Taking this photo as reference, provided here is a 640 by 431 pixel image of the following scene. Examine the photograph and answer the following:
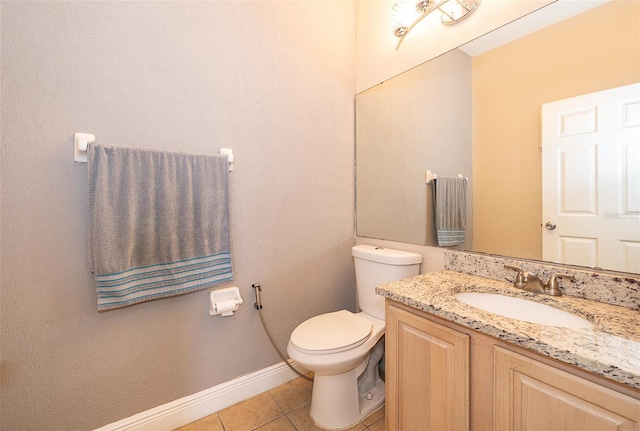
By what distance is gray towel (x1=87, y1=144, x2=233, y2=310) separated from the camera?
109cm

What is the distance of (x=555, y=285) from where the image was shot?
100 cm

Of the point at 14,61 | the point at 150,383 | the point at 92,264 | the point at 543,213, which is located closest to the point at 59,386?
the point at 150,383

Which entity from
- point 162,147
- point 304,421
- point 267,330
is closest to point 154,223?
point 162,147

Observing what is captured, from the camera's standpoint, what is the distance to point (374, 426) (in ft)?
4.46

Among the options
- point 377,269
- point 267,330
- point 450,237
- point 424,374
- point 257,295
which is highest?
point 450,237

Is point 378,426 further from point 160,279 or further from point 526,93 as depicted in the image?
point 526,93

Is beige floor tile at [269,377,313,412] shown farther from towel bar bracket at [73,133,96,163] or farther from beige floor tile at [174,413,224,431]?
towel bar bracket at [73,133,96,163]

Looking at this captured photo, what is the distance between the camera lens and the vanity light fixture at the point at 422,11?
133cm

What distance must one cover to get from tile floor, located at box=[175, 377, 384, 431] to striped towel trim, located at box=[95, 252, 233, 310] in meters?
0.72

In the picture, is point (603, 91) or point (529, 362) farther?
point (603, 91)

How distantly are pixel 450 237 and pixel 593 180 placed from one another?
60 centimetres

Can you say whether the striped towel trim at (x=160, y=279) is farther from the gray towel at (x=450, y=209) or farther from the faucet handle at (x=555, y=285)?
the faucet handle at (x=555, y=285)

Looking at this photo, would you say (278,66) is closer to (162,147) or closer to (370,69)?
(370,69)

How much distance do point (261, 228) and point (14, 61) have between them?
1.17 meters
